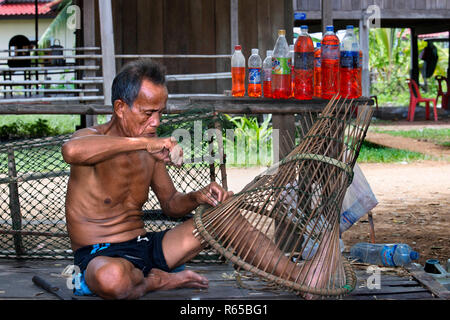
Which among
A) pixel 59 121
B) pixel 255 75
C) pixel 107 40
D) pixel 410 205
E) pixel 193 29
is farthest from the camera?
pixel 59 121

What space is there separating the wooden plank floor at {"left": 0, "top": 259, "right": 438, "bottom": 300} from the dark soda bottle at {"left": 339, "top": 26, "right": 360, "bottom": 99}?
123 centimetres

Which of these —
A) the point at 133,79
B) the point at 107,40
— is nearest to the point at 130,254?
the point at 133,79

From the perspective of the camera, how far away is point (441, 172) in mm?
8734

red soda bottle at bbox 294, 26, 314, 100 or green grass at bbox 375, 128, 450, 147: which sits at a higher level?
red soda bottle at bbox 294, 26, 314, 100

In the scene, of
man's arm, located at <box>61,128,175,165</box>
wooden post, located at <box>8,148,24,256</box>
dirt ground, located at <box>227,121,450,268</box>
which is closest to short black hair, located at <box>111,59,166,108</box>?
man's arm, located at <box>61,128,175,165</box>

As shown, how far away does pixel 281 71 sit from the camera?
4.19 metres

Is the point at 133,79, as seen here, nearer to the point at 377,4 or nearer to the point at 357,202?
the point at 357,202

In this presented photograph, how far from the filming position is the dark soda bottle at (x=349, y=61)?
4125 mm

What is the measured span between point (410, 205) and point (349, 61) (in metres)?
3.19

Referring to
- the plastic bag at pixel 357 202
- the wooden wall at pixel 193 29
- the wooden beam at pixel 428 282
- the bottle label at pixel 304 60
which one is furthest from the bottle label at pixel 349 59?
the wooden wall at pixel 193 29

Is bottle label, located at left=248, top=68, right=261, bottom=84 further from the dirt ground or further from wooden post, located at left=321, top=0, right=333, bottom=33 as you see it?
the dirt ground

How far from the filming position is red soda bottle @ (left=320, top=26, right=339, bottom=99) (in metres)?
4.14

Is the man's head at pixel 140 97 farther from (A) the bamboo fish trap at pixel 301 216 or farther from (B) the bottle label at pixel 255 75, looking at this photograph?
(B) the bottle label at pixel 255 75

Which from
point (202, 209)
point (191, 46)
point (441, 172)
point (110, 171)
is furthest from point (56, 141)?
point (191, 46)
